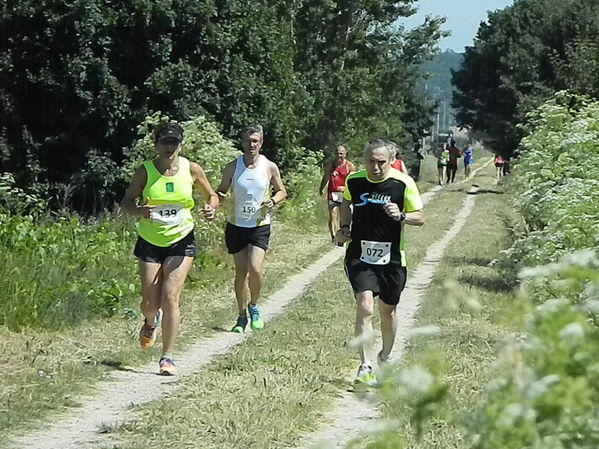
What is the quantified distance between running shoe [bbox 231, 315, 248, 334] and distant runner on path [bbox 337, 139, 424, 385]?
9.08 ft

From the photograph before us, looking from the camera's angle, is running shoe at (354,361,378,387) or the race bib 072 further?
the race bib 072

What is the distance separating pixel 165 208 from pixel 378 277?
1738 mm

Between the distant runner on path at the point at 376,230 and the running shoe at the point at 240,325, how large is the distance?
2767 millimetres

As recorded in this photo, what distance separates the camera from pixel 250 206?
11094mm

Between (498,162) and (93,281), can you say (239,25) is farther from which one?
(498,162)

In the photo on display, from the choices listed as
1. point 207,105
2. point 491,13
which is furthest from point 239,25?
point 491,13

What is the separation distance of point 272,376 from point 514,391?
21.2 feet

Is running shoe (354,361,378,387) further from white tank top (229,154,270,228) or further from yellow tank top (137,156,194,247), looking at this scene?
white tank top (229,154,270,228)

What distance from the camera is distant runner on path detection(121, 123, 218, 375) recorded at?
9.02m

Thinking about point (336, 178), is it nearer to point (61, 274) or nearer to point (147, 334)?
point (61, 274)

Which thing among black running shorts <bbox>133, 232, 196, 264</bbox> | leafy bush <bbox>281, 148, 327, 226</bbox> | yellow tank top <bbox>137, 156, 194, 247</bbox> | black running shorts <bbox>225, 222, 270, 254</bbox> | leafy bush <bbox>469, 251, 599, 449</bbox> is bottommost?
leafy bush <bbox>281, 148, 327, 226</bbox>

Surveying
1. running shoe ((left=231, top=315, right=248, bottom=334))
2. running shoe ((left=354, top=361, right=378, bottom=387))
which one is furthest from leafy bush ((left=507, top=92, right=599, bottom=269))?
running shoe ((left=231, top=315, right=248, bottom=334))

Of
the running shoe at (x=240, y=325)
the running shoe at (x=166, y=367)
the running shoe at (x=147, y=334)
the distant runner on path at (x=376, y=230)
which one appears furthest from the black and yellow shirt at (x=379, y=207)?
the running shoe at (x=240, y=325)

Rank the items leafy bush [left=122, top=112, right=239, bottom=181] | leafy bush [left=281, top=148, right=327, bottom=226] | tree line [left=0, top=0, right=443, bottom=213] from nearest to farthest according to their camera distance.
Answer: leafy bush [left=122, top=112, right=239, bottom=181] < tree line [left=0, top=0, right=443, bottom=213] < leafy bush [left=281, top=148, right=327, bottom=226]
